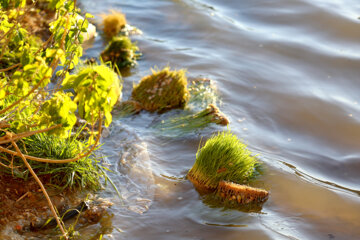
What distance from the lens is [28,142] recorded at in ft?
13.9

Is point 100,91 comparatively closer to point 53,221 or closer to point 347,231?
point 53,221

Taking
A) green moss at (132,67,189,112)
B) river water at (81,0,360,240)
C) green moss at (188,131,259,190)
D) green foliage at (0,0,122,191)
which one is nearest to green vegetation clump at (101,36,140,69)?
river water at (81,0,360,240)

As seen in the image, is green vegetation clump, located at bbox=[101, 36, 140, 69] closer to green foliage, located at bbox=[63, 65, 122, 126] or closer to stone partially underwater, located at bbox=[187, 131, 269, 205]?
stone partially underwater, located at bbox=[187, 131, 269, 205]

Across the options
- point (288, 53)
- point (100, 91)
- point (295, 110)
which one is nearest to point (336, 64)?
point (288, 53)

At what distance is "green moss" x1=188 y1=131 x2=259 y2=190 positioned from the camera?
455 cm

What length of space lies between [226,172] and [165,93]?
2.18m

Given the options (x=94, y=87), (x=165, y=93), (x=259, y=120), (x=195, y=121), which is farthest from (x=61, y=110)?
(x=259, y=120)

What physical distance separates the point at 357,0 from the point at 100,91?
370 inches

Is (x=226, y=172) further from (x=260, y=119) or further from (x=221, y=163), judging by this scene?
(x=260, y=119)

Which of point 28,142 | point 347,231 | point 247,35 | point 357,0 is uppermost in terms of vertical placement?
point 357,0

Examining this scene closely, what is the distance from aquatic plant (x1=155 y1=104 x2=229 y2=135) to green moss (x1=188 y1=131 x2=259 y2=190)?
117 centimetres

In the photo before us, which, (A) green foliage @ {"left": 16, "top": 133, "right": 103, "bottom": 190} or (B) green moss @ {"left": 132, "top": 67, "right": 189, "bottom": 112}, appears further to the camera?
(B) green moss @ {"left": 132, "top": 67, "right": 189, "bottom": 112}

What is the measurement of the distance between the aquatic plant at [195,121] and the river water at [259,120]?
0.48 ft

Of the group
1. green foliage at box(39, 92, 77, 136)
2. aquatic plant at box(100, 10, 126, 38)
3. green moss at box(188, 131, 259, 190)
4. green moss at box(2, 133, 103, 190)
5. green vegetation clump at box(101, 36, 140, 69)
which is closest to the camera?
green foliage at box(39, 92, 77, 136)
